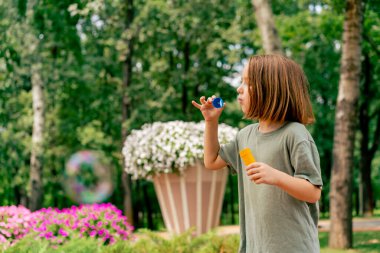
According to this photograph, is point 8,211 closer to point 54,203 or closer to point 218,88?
point 218,88

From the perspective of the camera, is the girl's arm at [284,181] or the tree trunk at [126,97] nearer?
the girl's arm at [284,181]

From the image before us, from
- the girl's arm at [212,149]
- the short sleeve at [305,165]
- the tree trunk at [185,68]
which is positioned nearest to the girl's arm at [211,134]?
the girl's arm at [212,149]

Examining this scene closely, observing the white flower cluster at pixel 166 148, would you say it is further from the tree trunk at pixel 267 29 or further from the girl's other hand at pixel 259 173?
the girl's other hand at pixel 259 173

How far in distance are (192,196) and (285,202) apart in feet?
22.0

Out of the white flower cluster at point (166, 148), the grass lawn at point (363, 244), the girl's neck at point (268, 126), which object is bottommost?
the grass lawn at point (363, 244)

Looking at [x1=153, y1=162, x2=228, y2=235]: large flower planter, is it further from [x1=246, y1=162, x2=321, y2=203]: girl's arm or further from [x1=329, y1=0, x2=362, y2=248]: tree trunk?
[x1=246, y1=162, x2=321, y2=203]: girl's arm

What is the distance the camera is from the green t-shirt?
228 centimetres

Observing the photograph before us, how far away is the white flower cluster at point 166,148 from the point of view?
29.3 feet

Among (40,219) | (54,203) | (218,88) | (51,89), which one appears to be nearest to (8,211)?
(40,219)

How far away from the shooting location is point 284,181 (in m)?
2.17

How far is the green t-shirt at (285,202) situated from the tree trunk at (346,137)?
6.48 meters

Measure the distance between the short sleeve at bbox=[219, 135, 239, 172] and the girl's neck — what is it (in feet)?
0.68

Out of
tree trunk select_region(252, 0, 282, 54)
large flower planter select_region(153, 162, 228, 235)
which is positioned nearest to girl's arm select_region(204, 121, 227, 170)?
large flower planter select_region(153, 162, 228, 235)

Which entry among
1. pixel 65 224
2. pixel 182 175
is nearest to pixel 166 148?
pixel 182 175
